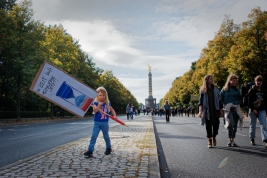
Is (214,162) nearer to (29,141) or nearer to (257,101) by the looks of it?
(257,101)

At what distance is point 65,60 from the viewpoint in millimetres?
41719

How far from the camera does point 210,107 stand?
843 cm

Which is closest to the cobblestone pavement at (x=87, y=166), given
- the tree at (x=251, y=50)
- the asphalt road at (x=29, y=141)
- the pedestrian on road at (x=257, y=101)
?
the asphalt road at (x=29, y=141)

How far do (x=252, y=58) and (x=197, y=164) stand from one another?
32233 mm

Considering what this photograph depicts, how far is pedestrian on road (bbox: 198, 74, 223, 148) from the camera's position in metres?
8.40

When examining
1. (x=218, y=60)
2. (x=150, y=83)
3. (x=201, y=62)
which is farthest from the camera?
(x=150, y=83)

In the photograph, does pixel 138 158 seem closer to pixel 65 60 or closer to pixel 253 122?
pixel 253 122

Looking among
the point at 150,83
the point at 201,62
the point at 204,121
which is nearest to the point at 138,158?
the point at 204,121

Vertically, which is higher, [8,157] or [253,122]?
[253,122]

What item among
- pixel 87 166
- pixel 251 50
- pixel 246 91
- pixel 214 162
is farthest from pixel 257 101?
pixel 251 50

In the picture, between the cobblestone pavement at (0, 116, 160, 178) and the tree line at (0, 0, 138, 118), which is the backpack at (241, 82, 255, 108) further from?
the tree line at (0, 0, 138, 118)

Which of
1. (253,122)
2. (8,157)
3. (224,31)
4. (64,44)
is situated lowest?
(8,157)

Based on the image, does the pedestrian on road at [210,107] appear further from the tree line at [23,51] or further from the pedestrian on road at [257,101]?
the tree line at [23,51]

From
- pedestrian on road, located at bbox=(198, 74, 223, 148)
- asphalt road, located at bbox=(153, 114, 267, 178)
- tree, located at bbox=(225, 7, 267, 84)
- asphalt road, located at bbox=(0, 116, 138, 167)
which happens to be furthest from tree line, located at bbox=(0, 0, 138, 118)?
tree, located at bbox=(225, 7, 267, 84)
